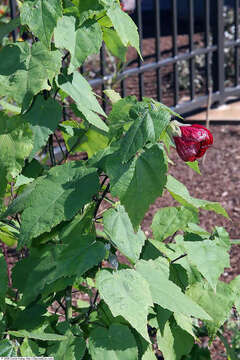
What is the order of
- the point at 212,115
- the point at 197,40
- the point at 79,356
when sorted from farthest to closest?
1. the point at 197,40
2. the point at 212,115
3. the point at 79,356

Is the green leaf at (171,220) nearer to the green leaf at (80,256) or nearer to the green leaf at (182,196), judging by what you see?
the green leaf at (182,196)

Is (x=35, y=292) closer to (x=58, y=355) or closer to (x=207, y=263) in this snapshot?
(x=58, y=355)

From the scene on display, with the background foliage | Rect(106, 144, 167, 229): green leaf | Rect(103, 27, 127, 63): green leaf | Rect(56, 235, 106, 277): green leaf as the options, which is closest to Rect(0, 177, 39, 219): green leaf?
the background foliage

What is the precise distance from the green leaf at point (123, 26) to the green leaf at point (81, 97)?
0.61 feet

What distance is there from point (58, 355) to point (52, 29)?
28.9 inches

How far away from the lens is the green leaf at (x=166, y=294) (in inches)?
60.2

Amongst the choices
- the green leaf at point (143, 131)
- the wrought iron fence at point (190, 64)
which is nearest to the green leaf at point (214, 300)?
the green leaf at point (143, 131)

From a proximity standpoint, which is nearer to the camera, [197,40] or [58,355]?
[58,355]

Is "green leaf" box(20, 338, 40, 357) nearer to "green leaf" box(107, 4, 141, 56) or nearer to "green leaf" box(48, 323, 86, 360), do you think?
"green leaf" box(48, 323, 86, 360)

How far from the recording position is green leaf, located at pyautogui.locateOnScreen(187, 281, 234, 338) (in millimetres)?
1824

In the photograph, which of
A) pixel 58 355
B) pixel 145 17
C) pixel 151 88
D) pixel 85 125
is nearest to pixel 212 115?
pixel 151 88

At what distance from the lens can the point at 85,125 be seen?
2.01m

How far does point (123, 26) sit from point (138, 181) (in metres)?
0.41

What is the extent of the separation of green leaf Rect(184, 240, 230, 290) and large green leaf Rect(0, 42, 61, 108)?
0.53m
